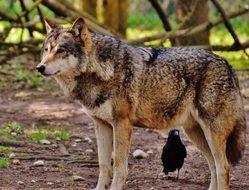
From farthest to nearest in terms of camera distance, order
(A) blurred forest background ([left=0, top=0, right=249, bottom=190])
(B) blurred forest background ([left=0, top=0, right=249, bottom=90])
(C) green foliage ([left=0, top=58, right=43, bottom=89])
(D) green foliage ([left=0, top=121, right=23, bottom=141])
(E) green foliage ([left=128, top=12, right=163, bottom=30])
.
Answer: (E) green foliage ([left=128, top=12, right=163, bottom=30]), (C) green foliage ([left=0, top=58, right=43, bottom=89]), (B) blurred forest background ([left=0, top=0, right=249, bottom=90]), (D) green foliage ([left=0, top=121, right=23, bottom=141]), (A) blurred forest background ([left=0, top=0, right=249, bottom=190])

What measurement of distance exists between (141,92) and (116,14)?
965 centimetres

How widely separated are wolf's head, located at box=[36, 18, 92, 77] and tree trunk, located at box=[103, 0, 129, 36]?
9.55 metres

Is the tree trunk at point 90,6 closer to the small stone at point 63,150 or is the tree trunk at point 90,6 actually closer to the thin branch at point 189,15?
the thin branch at point 189,15

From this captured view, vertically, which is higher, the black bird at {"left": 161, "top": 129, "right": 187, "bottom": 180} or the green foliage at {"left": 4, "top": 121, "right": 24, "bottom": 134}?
the black bird at {"left": 161, "top": 129, "right": 187, "bottom": 180}

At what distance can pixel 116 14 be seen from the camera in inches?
633

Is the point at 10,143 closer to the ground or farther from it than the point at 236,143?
closer to the ground

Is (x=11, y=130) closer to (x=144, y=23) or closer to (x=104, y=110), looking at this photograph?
(x=104, y=110)

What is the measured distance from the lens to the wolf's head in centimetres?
618

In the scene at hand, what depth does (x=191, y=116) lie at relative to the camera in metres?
6.71

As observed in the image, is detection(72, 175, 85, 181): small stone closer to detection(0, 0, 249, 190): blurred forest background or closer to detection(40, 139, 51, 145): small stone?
detection(0, 0, 249, 190): blurred forest background

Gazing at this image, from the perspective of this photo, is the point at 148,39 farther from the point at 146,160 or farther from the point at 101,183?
the point at 101,183

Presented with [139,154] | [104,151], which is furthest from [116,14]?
[104,151]

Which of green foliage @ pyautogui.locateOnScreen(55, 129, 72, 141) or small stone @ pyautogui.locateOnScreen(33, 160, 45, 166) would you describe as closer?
small stone @ pyautogui.locateOnScreen(33, 160, 45, 166)

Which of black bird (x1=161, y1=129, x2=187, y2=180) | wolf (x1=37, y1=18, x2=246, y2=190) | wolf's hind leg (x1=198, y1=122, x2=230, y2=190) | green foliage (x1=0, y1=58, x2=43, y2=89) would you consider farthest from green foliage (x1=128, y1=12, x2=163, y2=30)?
wolf's hind leg (x1=198, y1=122, x2=230, y2=190)
